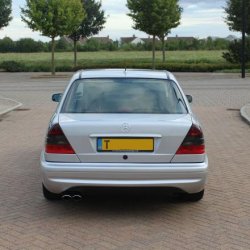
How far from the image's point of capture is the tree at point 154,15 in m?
37.2

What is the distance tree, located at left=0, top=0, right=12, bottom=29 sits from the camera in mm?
45409

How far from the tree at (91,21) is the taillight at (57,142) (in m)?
36.4

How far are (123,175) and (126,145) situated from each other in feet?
0.94

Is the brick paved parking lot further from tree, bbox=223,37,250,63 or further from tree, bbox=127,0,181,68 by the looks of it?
tree, bbox=223,37,250,63

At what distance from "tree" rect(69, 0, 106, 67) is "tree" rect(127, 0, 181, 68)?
4175 mm

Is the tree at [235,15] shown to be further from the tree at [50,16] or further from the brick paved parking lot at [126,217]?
the brick paved parking lot at [126,217]

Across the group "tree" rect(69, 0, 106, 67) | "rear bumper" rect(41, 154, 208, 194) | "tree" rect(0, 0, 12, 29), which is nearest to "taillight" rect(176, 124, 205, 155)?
"rear bumper" rect(41, 154, 208, 194)

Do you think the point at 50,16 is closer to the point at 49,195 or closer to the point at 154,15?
the point at 154,15

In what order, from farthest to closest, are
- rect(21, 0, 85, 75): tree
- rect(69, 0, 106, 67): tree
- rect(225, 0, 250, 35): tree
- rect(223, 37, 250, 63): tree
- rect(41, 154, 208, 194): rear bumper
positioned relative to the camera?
rect(69, 0, 106, 67): tree → rect(223, 37, 250, 63): tree → rect(225, 0, 250, 35): tree → rect(21, 0, 85, 75): tree → rect(41, 154, 208, 194): rear bumper

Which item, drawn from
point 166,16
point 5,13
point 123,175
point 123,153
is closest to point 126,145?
point 123,153

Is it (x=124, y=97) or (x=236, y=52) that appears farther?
(x=236, y=52)

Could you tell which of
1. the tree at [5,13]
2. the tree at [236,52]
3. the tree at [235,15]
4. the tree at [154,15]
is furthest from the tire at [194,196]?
the tree at [5,13]

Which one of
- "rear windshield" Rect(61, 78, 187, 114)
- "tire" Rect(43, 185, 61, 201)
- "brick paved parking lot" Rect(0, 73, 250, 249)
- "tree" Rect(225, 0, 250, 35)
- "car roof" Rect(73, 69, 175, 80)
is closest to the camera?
"brick paved parking lot" Rect(0, 73, 250, 249)

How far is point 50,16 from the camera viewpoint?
33.2 m
